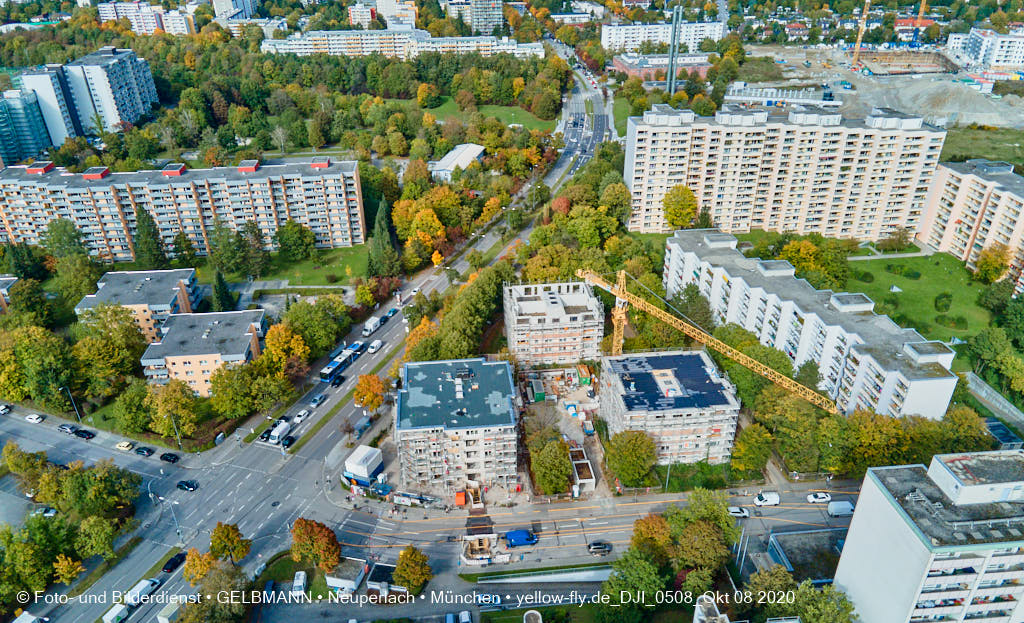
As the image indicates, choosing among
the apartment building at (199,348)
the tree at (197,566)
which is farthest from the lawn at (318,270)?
the tree at (197,566)

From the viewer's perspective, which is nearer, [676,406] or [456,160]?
[676,406]

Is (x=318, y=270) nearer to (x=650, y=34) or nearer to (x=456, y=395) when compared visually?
(x=456, y=395)

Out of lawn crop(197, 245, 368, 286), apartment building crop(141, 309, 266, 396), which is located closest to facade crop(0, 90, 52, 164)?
lawn crop(197, 245, 368, 286)

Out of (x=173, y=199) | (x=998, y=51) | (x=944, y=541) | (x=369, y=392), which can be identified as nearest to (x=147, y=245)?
(x=173, y=199)

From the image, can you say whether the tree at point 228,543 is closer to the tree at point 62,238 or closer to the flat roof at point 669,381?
the flat roof at point 669,381

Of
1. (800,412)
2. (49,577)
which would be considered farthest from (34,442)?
(800,412)
